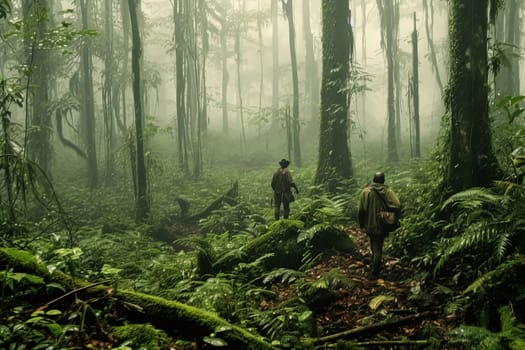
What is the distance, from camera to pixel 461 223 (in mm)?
6238

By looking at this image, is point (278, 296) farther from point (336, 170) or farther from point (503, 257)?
point (336, 170)

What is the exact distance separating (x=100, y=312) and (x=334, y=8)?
1145cm

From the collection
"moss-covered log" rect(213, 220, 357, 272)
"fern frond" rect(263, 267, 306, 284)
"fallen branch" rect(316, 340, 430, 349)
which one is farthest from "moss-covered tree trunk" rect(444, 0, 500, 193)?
"fallen branch" rect(316, 340, 430, 349)

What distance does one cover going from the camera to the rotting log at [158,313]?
3730 mm

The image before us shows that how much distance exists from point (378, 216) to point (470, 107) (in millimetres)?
2481

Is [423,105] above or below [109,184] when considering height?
above

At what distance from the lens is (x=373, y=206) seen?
641 cm

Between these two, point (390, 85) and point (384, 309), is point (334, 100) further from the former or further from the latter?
point (390, 85)

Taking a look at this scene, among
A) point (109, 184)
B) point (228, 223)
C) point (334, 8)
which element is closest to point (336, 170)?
point (228, 223)

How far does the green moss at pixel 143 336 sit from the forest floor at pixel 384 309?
1904 mm

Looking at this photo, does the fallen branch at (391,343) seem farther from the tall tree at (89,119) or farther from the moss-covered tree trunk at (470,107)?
the tall tree at (89,119)

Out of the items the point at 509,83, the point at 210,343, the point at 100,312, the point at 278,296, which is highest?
the point at 509,83

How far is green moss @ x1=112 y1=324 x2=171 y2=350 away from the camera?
336 centimetres

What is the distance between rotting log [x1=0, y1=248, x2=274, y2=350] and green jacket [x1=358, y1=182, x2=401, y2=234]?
3.12 metres
